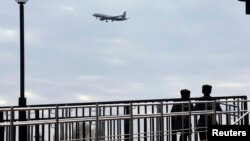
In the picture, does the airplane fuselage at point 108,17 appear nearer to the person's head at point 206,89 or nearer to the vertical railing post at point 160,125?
the person's head at point 206,89

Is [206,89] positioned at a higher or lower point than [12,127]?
higher

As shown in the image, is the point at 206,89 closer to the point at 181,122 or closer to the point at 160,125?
the point at 181,122

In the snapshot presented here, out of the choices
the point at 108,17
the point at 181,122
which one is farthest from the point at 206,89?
the point at 108,17

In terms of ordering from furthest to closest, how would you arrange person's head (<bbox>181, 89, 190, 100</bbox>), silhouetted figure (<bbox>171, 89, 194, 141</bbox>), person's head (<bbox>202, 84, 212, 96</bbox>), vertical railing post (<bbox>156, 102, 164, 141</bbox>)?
person's head (<bbox>202, 84, 212, 96</bbox>), person's head (<bbox>181, 89, 190, 100</bbox>), silhouetted figure (<bbox>171, 89, 194, 141</bbox>), vertical railing post (<bbox>156, 102, 164, 141</bbox>)

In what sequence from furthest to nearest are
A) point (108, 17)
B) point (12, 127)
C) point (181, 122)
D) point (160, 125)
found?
1. point (108, 17)
2. point (181, 122)
3. point (160, 125)
4. point (12, 127)

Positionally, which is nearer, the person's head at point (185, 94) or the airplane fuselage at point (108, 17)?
the person's head at point (185, 94)

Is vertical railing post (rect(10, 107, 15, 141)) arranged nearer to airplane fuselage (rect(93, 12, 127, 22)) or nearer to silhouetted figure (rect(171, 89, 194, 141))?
silhouetted figure (rect(171, 89, 194, 141))

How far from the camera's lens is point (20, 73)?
19.4m

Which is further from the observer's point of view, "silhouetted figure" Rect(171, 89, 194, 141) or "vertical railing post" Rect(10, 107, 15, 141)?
"silhouetted figure" Rect(171, 89, 194, 141)

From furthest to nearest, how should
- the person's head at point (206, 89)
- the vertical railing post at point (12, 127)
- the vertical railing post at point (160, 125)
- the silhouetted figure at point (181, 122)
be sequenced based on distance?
the person's head at point (206, 89) → the silhouetted figure at point (181, 122) → the vertical railing post at point (160, 125) → the vertical railing post at point (12, 127)

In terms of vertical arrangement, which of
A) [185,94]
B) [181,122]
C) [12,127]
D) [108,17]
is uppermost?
[108,17]

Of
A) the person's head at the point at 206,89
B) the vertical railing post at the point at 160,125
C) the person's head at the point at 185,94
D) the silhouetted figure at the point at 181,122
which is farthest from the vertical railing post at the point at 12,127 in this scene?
the person's head at the point at 206,89

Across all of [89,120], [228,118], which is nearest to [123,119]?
[89,120]

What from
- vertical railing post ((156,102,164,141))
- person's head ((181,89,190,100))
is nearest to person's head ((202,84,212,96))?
person's head ((181,89,190,100))
